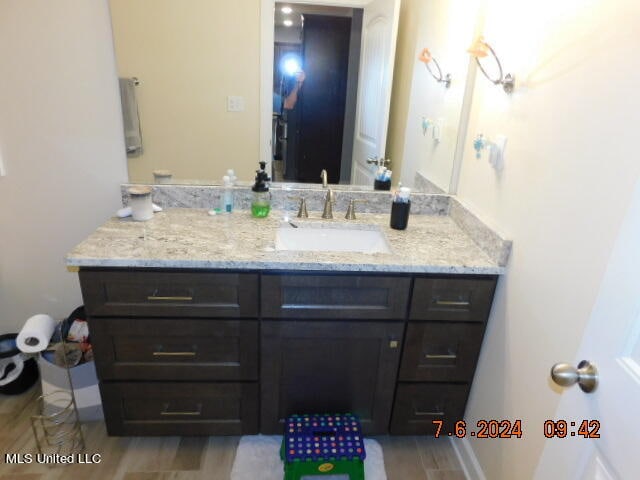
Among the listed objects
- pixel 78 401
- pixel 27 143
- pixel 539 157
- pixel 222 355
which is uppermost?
pixel 539 157

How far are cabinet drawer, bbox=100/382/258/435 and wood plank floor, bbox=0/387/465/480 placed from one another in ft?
0.37

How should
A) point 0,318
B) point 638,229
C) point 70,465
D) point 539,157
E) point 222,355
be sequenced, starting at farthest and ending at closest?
1. point 0,318
2. point 70,465
3. point 222,355
4. point 539,157
5. point 638,229

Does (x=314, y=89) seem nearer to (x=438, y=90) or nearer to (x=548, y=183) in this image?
(x=438, y=90)

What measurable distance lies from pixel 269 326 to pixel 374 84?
1.08 meters

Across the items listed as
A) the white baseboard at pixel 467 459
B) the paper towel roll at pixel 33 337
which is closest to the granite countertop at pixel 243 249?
the paper towel roll at pixel 33 337

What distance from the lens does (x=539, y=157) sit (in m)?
1.16

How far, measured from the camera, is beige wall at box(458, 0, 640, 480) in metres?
0.89

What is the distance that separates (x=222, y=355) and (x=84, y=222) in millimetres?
902

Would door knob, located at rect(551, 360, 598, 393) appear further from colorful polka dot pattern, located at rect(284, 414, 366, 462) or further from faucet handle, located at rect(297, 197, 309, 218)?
faucet handle, located at rect(297, 197, 309, 218)

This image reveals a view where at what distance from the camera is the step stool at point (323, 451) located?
4.43 feet

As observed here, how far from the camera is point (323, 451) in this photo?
136cm

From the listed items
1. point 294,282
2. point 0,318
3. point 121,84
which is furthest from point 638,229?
point 0,318

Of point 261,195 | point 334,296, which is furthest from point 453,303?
point 261,195

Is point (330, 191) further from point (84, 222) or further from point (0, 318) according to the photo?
point (0, 318)
